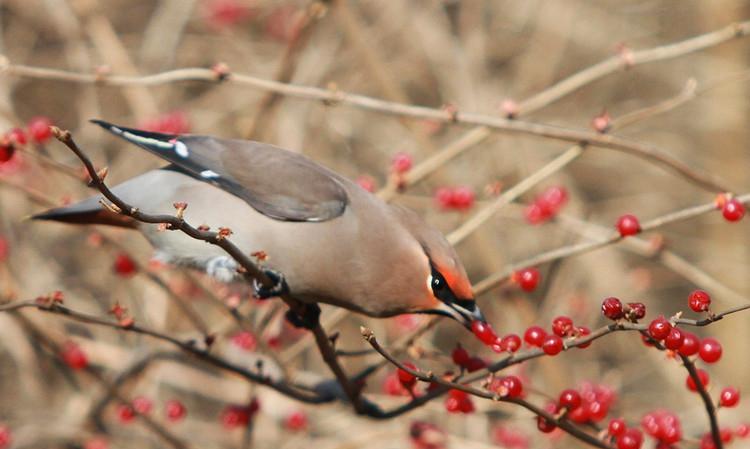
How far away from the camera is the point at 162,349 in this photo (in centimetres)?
368

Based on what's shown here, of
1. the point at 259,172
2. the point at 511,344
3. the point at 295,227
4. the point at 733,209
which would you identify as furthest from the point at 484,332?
the point at 259,172

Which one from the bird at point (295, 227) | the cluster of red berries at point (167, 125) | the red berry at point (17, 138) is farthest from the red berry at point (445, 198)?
the red berry at point (17, 138)

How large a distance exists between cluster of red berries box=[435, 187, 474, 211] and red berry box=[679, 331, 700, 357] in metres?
1.42

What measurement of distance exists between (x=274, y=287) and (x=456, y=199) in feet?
3.42

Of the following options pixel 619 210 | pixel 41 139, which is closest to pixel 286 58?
pixel 41 139

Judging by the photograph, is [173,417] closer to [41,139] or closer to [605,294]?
[41,139]

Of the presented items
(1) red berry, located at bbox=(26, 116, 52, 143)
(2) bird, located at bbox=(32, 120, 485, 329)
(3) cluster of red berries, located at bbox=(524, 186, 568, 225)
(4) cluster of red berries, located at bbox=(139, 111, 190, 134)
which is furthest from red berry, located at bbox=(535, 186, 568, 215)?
(1) red berry, located at bbox=(26, 116, 52, 143)

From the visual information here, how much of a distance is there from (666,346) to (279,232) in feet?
4.27

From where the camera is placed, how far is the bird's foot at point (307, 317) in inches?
110

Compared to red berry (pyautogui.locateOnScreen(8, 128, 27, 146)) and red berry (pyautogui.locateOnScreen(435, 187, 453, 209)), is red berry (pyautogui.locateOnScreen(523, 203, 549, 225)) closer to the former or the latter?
red berry (pyautogui.locateOnScreen(435, 187, 453, 209))

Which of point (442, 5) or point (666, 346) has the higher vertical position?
point (442, 5)

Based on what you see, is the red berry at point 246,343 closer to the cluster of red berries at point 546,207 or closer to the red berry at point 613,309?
the cluster of red berries at point 546,207

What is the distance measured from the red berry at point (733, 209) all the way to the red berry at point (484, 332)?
811mm

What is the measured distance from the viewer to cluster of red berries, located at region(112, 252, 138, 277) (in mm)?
3461
